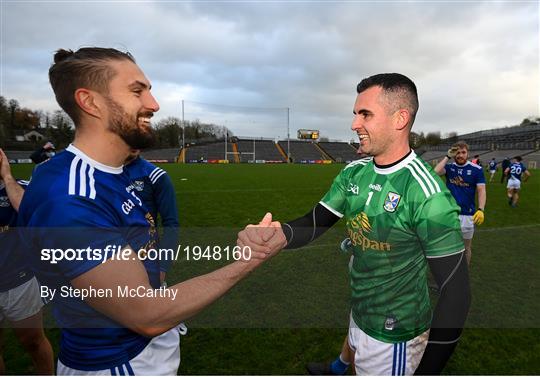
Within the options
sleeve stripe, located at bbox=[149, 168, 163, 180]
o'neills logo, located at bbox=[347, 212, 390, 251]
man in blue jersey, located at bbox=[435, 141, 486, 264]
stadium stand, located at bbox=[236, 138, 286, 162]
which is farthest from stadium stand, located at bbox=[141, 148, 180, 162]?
o'neills logo, located at bbox=[347, 212, 390, 251]

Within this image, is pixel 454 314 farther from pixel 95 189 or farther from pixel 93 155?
pixel 93 155

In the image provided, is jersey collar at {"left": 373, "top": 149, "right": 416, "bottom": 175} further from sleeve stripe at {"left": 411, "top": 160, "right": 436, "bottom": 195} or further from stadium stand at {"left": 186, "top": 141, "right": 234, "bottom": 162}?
stadium stand at {"left": 186, "top": 141, "right": 234, "bottom": 162}

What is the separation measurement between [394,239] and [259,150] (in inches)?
2699

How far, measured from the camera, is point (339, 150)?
74125 millimetres

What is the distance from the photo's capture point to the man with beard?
1.20 m

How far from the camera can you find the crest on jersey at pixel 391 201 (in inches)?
76.5

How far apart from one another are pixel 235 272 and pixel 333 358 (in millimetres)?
2652

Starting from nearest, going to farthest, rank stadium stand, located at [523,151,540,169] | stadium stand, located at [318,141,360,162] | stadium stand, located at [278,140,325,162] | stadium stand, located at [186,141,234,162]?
stadium stand, located at [523,151,540,169] → stadium stand, located at [186,141,234,162] → stadium stand, located at [278,140,325,162] → stadium stand, located at [318,141,360,162]

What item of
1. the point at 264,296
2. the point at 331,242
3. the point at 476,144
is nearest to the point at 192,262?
the point at 264,296

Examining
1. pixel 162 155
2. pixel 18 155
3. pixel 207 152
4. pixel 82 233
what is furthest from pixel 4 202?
pixel 207 152

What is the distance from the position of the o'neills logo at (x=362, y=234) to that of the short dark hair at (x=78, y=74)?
1671 mm

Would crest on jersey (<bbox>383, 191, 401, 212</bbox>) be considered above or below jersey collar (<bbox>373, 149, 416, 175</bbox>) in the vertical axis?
below

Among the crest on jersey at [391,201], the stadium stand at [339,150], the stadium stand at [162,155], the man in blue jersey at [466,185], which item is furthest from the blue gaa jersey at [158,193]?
the stadium stand at [339,150]

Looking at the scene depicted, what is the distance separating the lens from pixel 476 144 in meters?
66.2
